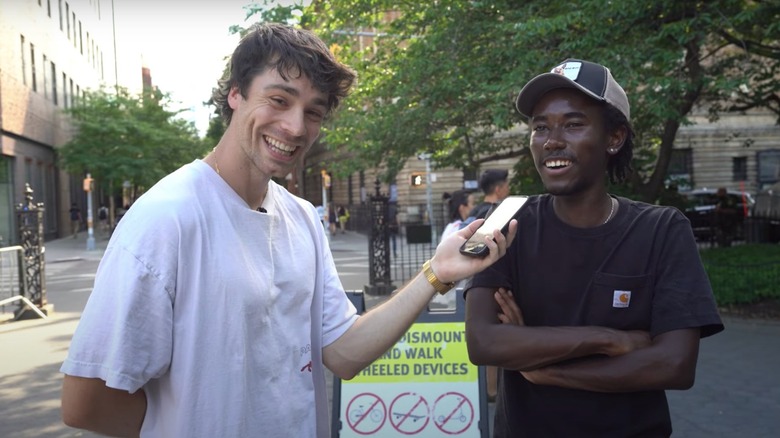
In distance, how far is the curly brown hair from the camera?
Answer: 203 centimetres

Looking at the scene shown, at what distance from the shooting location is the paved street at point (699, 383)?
5977 mm

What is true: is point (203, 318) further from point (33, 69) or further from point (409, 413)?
point (33, 69)

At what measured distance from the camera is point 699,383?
7.14 meters

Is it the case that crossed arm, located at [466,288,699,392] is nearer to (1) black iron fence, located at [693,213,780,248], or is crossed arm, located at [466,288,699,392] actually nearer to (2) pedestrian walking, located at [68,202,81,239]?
(1) black iron fence, located at [693,213,780,248]

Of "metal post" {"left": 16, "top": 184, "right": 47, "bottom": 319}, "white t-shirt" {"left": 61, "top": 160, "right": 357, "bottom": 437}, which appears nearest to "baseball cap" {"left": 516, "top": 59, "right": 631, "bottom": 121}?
"white t-shirt" {"left": 61, "top": 160, "right": 357, "bottom": 437}

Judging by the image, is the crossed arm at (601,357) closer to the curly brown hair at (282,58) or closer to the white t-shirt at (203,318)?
the white t-shirt at (203,318)

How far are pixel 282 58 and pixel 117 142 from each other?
115 ft

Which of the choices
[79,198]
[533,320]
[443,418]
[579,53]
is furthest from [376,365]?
[79,198]

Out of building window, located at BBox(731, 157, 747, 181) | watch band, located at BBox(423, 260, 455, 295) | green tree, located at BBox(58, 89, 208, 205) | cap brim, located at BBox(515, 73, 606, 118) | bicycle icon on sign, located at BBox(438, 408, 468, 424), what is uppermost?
green tree, located at BBox(58, 89, 208, 205)

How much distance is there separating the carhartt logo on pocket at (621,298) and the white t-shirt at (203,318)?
93 cm

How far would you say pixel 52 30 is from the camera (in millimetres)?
36281

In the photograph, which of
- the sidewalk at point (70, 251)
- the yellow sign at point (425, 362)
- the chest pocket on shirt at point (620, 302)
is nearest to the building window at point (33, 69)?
the sidewalk at point (70, 251)

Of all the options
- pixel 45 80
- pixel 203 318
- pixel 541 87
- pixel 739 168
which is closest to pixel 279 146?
pixel 203 318

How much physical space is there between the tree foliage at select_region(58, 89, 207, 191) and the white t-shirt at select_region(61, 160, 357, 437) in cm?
3360
